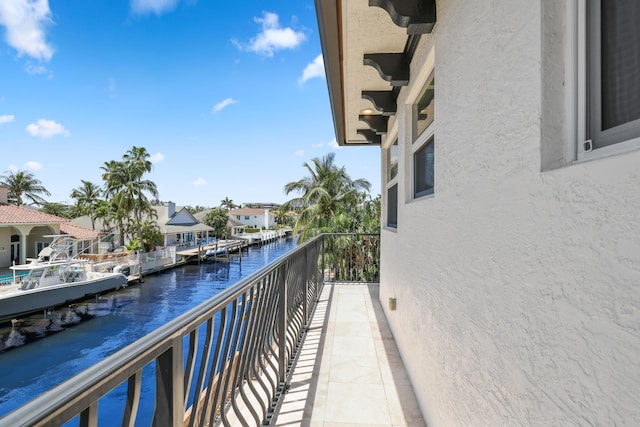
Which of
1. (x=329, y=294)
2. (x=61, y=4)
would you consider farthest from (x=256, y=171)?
(x=329, y=294)

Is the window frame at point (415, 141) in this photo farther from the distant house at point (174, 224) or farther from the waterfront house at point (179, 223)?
the waterfront house at point (179, 223)

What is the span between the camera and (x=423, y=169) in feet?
8.50

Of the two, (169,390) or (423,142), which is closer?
(169,390)

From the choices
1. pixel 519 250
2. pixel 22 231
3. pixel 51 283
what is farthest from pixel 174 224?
pixel 519 250

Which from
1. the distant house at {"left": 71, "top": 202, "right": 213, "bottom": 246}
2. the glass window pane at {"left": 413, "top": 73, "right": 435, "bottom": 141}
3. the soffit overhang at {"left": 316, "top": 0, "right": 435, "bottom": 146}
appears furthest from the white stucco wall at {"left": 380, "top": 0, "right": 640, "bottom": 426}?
the distant house at {"left": 71, "top": 202, "right": 213, "bottom": 246}

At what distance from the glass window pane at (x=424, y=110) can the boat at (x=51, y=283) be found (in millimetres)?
19082

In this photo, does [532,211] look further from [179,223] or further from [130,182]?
[179,223]

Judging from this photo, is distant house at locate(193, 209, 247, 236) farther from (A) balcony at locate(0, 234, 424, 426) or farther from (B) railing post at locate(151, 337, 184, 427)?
(B) railing post at locate(151, 337, 184, 427)

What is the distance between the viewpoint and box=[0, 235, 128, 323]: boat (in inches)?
560

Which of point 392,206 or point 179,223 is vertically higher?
point 392,206

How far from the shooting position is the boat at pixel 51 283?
14.2 m

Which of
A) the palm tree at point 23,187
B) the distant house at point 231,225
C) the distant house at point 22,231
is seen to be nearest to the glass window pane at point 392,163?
the distant house at point 22,231

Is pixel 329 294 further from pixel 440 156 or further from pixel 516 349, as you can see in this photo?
pixel 516 349

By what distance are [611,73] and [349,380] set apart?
2501 millimetres
